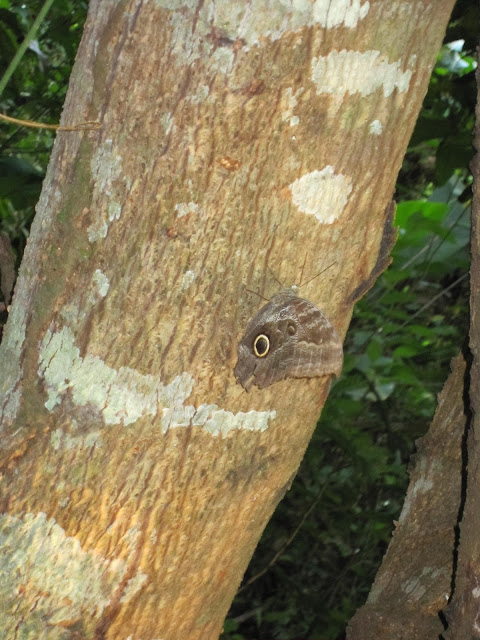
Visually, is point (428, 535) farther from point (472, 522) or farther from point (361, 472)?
point (361, 472)

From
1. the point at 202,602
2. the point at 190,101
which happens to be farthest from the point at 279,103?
the point at 202,602

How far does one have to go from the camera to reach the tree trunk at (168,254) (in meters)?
1.06

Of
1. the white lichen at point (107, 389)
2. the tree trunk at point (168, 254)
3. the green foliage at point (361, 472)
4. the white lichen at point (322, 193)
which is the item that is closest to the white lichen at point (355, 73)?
the tree trunk at point (168, 254)

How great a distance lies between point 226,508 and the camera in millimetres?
1229

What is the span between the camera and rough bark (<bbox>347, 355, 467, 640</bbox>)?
1.69 meters

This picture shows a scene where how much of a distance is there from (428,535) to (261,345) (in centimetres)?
88

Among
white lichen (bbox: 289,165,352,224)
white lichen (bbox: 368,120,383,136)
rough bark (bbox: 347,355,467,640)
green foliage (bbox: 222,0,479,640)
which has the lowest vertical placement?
green foliage (bbox: 222,0,479,640)

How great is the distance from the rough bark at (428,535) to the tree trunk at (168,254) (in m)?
0.65

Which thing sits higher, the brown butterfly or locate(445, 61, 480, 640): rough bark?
the brown butterfly

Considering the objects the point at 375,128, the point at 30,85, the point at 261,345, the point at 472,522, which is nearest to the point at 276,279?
the point at 261,345

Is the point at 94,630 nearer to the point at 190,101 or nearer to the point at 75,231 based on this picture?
the point at 75,231

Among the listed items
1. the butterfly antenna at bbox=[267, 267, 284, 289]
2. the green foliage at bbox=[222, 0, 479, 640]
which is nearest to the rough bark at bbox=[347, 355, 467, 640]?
the butterfly antenna at bbox=[267, 267, 284, 289]

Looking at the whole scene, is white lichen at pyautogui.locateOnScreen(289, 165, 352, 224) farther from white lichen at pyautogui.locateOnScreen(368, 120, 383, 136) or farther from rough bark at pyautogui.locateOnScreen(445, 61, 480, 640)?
rough bark at pyautogui.locateOnScreen(445, 61, 480, 640)

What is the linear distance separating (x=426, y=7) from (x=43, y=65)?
242cm
